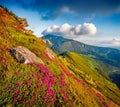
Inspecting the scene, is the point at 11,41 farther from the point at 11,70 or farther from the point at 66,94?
the point at 66,94

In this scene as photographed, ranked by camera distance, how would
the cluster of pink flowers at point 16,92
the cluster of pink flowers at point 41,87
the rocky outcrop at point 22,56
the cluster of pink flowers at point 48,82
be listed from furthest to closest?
the rocky outcrop at point 22,56
the cluster of pink flowers at point 48,82
the cluster of pink flowers at point 41,87
the cluster of pink flowers at point 16,92

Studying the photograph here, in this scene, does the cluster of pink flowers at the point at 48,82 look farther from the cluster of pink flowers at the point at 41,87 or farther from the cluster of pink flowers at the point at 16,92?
the cluster of pink flowers at the point at 16,92

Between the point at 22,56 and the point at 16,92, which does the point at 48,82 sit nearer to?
the point at 22,56

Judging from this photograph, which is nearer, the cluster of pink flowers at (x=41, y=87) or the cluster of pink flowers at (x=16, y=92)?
the cluster of pink flowers at (x=16, y=92)

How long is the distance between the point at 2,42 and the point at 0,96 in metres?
22.5

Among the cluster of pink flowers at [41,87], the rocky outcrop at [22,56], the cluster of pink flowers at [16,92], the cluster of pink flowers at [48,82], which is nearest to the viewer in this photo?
the cluster of pink flowers at [16,92]

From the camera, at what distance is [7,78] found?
40.5 metres

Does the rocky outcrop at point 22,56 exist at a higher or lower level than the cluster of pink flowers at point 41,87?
higher

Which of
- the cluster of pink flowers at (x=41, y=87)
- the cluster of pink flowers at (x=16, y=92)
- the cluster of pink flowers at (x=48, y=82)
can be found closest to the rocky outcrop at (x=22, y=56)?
the cluster of pink flowers at (x=41, y=87)

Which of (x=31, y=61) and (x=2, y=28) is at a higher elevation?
(x=2, y=28)

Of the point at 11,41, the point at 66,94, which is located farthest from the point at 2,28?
the point at 66,94

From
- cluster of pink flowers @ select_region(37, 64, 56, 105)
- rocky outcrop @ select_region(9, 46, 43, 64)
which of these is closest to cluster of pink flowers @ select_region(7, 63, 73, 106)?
cluster of pink flowers @ select_region(37, 64, 56, 105)

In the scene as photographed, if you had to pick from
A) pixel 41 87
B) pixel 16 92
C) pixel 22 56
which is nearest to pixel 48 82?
pixel 41 87

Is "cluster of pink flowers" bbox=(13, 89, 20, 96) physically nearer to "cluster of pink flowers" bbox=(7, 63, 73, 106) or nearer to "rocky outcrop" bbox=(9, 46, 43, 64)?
"cluster of pink flowers" bbox=(7, 63, 73, 106)
